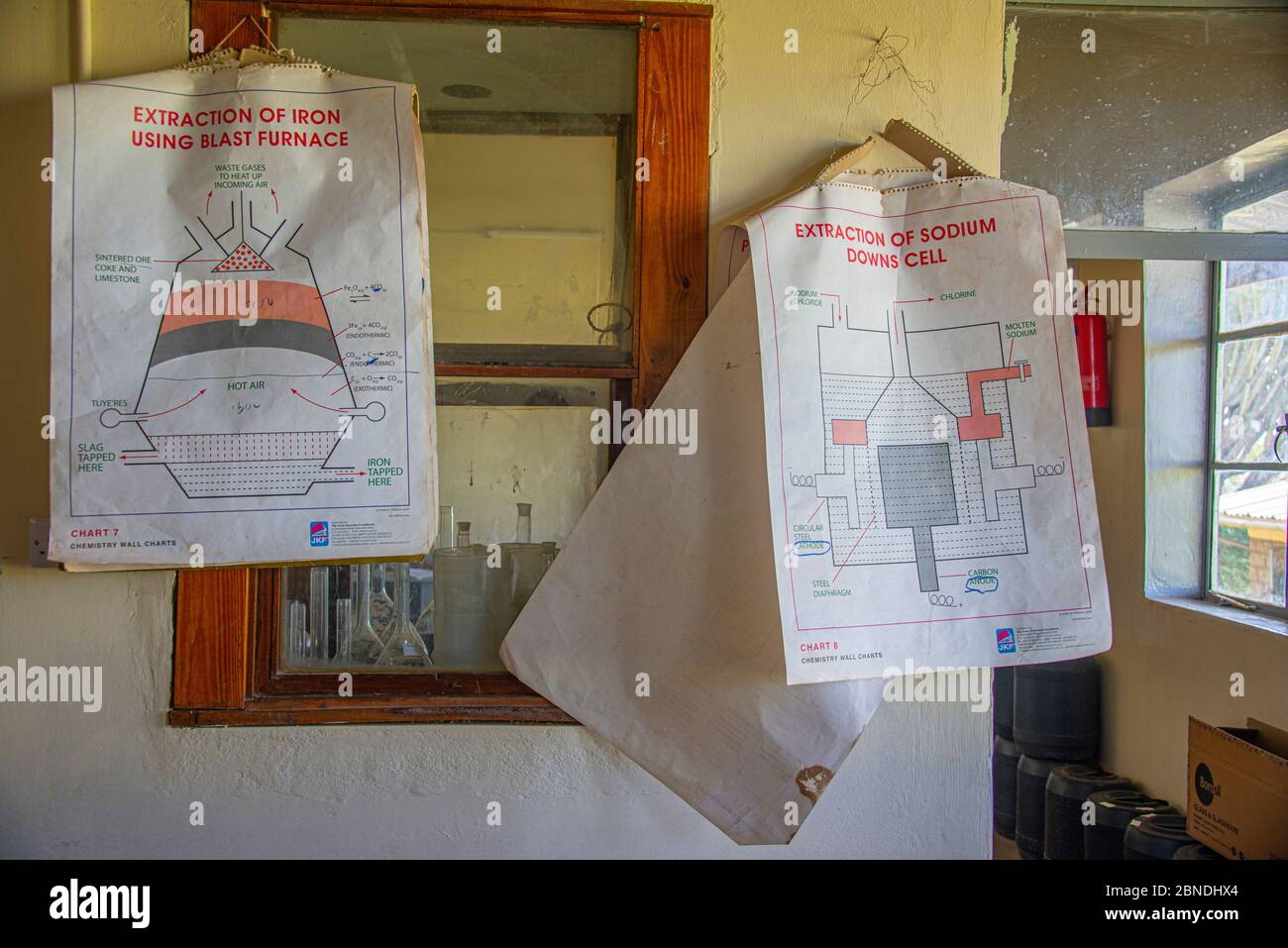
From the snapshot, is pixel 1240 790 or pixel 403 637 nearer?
pixel 403 637

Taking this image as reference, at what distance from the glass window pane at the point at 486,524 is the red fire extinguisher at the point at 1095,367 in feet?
7.57

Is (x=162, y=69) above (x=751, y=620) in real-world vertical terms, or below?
above

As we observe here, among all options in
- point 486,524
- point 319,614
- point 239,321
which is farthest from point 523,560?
point 239,321

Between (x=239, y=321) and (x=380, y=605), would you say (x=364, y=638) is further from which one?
(x=239, y=321)

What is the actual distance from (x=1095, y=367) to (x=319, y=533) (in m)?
2.76

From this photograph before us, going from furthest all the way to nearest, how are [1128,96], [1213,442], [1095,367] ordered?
[1095,367] → [1213,442] → [1128,96]

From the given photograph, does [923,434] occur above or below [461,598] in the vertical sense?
above

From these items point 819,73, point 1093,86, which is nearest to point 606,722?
point 819,73

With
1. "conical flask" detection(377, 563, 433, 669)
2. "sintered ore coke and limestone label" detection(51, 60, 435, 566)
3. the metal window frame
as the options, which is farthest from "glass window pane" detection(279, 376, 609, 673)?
the metal window frame

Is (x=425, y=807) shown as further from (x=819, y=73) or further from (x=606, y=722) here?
(x=819, y=73)

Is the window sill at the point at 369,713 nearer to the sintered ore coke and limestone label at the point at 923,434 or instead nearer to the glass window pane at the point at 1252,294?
the sintered ore coke and limestone label at the point at 923,434

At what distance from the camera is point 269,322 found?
1.26 meters

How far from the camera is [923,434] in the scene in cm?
132
